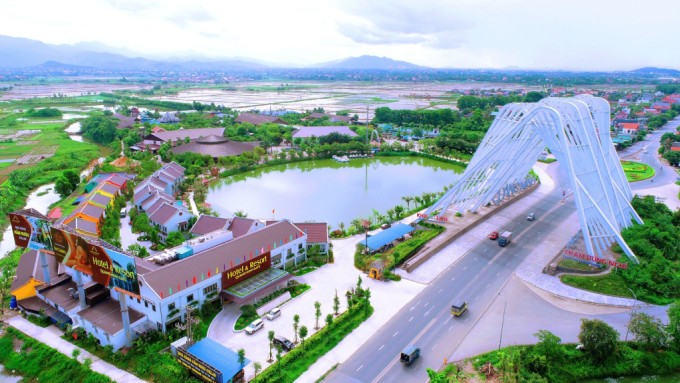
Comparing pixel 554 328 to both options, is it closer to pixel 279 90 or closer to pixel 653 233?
pixel 653 233

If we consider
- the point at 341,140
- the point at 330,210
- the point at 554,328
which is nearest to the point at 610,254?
the point at 554,328

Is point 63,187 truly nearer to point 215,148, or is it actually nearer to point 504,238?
point 215,148

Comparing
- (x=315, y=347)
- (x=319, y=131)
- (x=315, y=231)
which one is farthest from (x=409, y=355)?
(x=319, y=131)

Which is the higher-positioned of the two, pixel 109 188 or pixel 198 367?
pixel 109 188

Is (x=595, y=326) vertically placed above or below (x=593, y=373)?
above

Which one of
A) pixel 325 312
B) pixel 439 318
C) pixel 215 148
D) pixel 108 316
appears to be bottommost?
pixel 325 312

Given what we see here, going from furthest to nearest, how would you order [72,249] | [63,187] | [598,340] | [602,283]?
[63,187]
[602,283]
[72,249]
[598,340]
